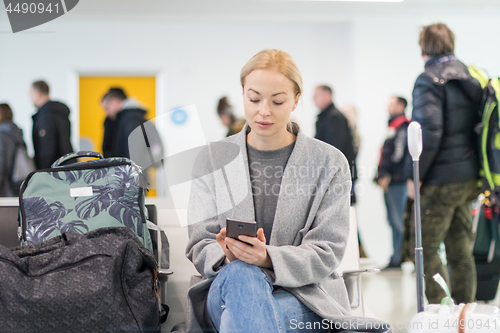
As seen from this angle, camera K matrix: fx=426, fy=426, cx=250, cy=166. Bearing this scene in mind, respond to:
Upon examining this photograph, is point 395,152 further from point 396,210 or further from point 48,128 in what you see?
point 48,128

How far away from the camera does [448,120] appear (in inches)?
86.7

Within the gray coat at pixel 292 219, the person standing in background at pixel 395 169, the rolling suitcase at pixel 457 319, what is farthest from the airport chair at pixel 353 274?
the person standing in background at pixel 395 169

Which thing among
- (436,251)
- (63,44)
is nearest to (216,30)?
(63,44)

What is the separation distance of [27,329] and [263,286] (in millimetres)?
614

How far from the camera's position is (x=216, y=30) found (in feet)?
7.73

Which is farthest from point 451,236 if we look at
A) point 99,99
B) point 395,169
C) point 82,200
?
point 99,99

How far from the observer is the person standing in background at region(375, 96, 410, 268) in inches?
99.3

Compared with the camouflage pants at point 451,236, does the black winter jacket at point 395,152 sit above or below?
above

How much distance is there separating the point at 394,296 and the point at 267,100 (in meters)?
A: 1.80

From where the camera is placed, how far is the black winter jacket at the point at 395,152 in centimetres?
252

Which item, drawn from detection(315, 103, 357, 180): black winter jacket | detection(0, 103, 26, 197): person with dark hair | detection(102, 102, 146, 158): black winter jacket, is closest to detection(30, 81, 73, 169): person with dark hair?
detection(0, 103, 26, 197): person with dark hair

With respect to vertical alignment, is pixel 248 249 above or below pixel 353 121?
below

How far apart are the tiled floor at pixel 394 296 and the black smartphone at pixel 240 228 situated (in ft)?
4.29

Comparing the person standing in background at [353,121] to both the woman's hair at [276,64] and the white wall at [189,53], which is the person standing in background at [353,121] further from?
the woman's hair at [276,64]
